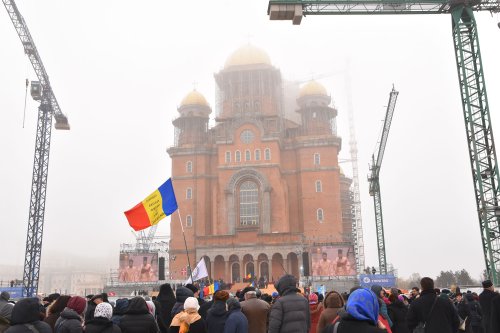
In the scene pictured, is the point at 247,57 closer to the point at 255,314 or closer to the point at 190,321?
the point at 255,314

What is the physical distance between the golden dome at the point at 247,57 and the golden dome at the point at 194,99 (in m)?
5.02

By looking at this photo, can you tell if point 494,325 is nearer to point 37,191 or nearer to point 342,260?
point 342,260

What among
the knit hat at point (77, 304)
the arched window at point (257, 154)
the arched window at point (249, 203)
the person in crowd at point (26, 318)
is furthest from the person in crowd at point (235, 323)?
the arched window at point (257, 154)

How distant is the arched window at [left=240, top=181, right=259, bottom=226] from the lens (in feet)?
173

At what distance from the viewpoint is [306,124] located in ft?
190

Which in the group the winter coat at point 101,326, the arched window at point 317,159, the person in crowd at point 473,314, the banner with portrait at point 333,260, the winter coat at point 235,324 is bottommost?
the person in crowd at point 473,314

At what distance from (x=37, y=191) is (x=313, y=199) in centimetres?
2665

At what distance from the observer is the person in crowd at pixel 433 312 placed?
8.36 metres

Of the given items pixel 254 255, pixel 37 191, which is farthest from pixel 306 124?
pixel 37 191

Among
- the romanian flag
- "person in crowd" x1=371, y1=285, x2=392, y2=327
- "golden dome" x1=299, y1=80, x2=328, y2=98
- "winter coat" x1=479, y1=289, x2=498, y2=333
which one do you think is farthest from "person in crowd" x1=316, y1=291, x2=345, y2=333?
"golden dome" x1=299, y1=80, x2=328, y2=98

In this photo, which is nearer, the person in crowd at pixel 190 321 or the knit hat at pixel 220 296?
the person in crowd at pixel 190 321

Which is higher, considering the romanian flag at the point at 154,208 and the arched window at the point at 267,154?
the arched window at the point at 267,154

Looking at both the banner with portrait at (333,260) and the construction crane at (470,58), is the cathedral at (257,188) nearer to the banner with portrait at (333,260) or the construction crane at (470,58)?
the banner with portrait at (333,260)

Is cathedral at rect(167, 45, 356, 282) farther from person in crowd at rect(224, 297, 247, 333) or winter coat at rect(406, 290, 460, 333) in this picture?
person in crowd at rect(224, 297, 247, 333)
